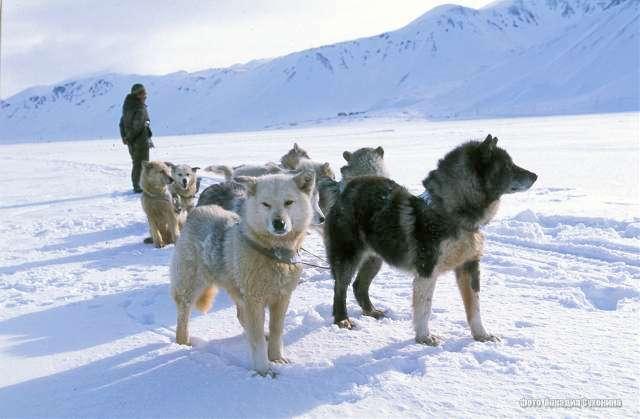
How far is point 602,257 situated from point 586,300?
180 cm

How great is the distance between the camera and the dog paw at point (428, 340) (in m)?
4.72

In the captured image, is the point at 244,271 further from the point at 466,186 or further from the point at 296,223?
the point at 466,186

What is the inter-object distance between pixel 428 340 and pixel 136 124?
10.9 metres

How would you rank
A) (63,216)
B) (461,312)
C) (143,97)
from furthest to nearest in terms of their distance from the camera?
(143,97)
(63,216)
(461,312)

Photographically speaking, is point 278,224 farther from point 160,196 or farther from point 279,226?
point 160,196

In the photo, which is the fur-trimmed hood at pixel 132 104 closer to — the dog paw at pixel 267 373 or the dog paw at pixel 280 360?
the dog paw at pixel 280 360

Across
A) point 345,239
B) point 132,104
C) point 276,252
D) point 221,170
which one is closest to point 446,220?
point 345,239

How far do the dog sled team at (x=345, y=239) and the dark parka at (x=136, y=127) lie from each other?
359 inches

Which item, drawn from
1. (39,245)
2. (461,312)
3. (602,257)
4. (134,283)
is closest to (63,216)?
(39,245)

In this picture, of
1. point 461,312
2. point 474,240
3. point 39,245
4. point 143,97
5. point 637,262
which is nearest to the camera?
point 474,240

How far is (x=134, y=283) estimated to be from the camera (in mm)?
6891

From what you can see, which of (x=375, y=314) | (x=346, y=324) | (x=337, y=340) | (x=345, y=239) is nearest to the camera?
(x=337, y=340)

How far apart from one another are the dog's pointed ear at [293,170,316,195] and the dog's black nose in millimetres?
441

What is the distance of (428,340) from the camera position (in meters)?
4.74
